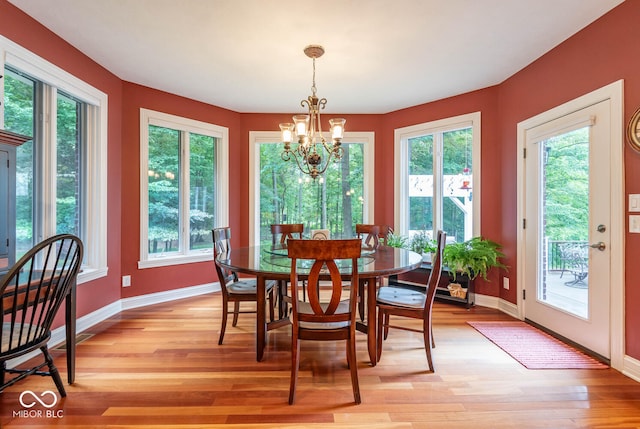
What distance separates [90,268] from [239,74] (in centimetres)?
246

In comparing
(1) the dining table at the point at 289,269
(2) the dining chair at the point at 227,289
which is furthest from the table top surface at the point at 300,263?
(2) the dining chair at the point at 227,289

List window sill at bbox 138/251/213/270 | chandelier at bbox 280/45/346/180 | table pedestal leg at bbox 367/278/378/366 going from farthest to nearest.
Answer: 1. window sill at bbox 138/251/213/270
2. chandelier at bbox 280/45/346/180
3. table pedestal leg at bbox 367/278/378/366

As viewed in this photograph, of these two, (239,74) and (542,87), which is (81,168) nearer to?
(239,74)

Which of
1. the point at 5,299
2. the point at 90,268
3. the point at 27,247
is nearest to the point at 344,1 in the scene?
the point at 5,299

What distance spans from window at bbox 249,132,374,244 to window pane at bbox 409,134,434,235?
2.11 ft

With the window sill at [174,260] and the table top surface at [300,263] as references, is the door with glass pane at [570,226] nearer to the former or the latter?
the table top surface at [300,263]

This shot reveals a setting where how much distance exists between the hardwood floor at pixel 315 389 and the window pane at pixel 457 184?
64.9 inches

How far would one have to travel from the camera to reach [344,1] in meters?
2.18

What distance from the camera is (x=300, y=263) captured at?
2.33 meters

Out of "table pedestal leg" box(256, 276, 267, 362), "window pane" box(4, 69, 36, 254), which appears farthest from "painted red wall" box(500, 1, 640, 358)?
"window pane" box(4, 69, 36, 254)

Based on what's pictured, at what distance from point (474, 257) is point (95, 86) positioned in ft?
14.0

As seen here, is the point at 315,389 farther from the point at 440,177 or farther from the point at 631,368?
the point at 440,177

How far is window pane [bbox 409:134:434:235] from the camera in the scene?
4.35 meters

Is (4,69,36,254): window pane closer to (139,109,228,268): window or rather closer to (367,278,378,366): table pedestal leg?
(139,109,228,268): window
